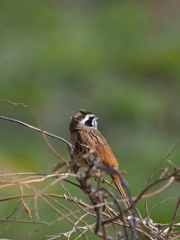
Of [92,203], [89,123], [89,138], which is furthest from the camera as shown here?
[89,123]

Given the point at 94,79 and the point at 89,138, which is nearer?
the point at 89,138

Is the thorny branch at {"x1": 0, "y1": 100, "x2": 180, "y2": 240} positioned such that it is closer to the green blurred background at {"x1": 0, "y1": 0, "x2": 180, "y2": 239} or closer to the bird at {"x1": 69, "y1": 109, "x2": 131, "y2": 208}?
the bird at {"x1": 69, "y1": 109, "x2": 131, "y2": 208}

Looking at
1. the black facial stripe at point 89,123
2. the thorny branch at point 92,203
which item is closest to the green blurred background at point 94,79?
the black facial stripe at point 89,123

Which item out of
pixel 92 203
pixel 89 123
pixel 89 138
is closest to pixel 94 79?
pixel 89 123

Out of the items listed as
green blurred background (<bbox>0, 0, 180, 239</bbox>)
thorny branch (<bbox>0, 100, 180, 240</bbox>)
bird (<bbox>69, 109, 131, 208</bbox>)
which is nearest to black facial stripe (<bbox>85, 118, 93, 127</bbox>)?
bird (<bbox>69, 109, 131, 208</bbox>)

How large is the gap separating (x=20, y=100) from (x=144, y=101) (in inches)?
75.6

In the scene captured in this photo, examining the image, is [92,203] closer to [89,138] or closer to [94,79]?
[89,138]

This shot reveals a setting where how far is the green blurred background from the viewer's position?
903cm

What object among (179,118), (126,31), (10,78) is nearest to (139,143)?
(179,118)

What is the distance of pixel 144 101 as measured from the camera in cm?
1038

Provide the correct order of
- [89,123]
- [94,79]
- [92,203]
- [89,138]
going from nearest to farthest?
[92,203] → [89,138] → [89,123] → [94,79]

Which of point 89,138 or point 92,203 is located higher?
point 92,203

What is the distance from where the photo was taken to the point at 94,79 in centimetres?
1103

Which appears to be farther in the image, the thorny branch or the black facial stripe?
the black facial stripe
